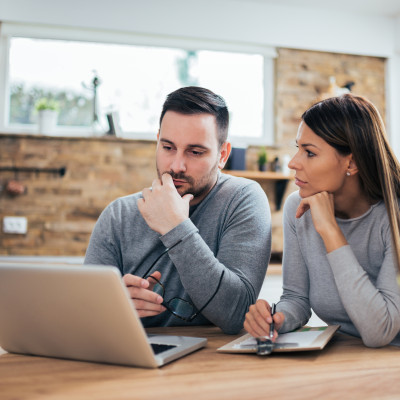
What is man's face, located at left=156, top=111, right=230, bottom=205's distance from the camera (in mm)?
1365

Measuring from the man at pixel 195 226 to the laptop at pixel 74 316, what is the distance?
0.91 feet

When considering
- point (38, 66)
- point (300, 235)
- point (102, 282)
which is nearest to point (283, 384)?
point (102, 282)

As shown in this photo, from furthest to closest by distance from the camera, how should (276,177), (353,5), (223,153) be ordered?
(353,5) → (276,177) → (223,153)

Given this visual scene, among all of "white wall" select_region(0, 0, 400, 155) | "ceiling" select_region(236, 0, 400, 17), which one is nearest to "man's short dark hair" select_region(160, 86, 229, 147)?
"white wall" select_region(0, 0, 400, 155)

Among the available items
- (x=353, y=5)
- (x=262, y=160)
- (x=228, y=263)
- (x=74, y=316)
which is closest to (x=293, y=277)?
(x=228, y=263)

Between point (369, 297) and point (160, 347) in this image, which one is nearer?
point (160, 347)

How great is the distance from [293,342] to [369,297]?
8.8 inches

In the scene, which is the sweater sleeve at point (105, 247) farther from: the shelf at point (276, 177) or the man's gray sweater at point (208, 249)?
the shelf at point (276, 177)

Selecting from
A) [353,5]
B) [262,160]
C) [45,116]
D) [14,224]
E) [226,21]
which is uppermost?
[353,5]

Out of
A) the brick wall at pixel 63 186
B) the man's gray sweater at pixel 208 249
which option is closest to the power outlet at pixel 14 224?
Result: the brick wall at pixel 63 186

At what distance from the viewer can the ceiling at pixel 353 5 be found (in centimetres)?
388

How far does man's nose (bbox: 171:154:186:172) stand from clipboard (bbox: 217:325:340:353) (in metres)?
0.51

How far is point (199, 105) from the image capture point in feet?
4.62

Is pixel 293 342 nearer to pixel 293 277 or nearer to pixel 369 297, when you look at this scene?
pixel 369 297
